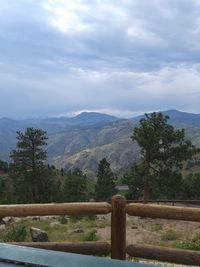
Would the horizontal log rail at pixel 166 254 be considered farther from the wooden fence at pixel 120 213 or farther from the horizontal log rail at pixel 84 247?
the horizontal log rail at pixel 84 247

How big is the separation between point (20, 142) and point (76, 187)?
374 inches

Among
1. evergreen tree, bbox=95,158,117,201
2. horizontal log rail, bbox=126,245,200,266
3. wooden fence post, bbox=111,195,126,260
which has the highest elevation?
wooden fence post, bbox=111,195,126,260

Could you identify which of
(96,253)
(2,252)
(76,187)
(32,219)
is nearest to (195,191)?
(76,187)

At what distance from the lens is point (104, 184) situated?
65.9 m

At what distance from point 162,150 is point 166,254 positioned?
32.5m

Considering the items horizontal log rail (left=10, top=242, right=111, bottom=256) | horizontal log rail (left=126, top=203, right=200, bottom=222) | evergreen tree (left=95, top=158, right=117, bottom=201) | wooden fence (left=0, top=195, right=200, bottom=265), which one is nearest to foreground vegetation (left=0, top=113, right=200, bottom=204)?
evergreen tree (left=95, top=158, right=117, bottom=201)

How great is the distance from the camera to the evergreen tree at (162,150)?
127 ft

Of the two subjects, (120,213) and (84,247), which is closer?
(120,213)

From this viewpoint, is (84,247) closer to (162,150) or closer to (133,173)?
(162,150)

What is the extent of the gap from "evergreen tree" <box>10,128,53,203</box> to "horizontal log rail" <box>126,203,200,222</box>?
166ft

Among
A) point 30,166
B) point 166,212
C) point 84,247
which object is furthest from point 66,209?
point 30,166

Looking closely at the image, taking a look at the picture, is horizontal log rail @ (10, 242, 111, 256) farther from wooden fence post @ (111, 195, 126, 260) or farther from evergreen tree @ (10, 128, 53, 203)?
evergreen tree @ (10, 128, 53, 203)

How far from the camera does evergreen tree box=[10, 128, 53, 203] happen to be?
188 ft

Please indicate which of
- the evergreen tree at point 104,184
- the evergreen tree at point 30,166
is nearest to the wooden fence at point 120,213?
the evergreen tree at point 30,166
